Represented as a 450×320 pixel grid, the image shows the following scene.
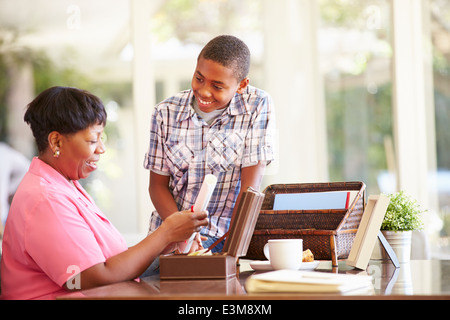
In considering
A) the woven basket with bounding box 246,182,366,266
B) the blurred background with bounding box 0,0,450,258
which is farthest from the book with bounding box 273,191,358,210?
the blurred background with bounding box 0,0,450,258

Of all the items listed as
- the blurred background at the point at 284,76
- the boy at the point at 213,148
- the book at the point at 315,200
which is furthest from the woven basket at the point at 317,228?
the blurred background at the point at 284,76

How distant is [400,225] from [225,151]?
2.28 feet

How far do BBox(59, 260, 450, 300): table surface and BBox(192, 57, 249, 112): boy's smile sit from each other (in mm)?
659

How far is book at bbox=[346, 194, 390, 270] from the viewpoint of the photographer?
172 centimetres

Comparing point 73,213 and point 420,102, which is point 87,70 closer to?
point 420,102

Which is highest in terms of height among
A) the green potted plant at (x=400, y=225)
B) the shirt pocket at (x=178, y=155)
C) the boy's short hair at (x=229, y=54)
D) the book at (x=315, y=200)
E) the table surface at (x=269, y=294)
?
the boy's short hair at (x=229, y=54)

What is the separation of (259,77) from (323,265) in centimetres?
342

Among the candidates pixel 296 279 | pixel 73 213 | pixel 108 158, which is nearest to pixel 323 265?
pixel 296 279

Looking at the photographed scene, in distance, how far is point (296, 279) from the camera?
4.47ft

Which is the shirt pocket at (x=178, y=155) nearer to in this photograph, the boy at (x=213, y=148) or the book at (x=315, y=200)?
the boy at (x=213, y=148)

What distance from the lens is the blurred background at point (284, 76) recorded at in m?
4.32

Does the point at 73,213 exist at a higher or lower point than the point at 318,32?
lower

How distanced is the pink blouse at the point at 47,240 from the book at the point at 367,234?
0.65 meters

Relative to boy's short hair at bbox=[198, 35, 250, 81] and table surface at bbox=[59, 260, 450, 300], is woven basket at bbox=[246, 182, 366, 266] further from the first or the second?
boy's short hair at bbox=[198, 35, 250, 81]
